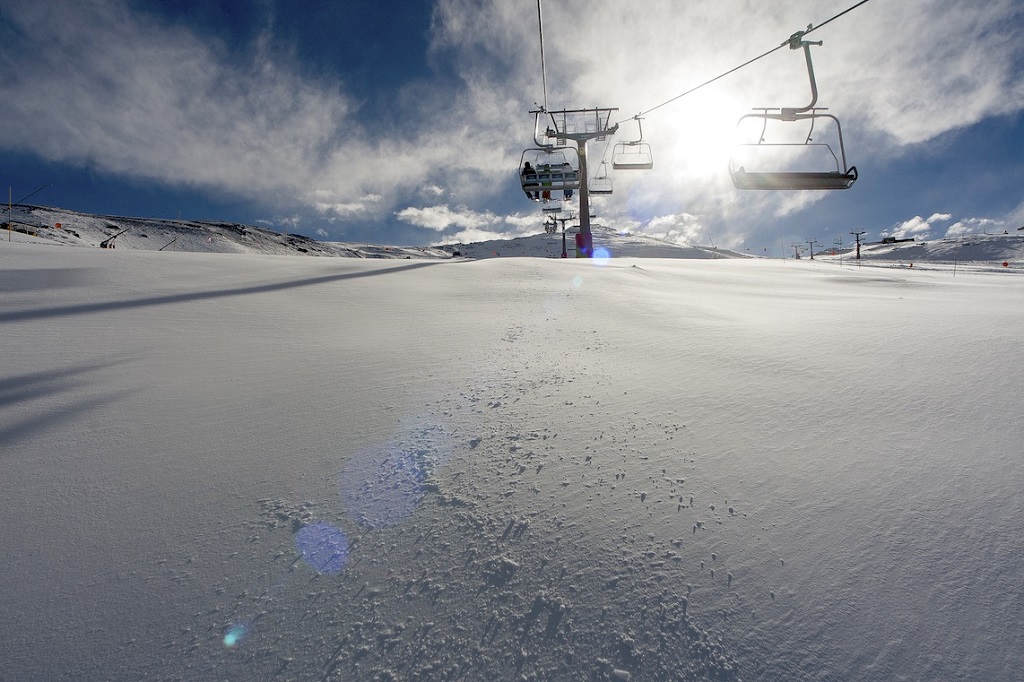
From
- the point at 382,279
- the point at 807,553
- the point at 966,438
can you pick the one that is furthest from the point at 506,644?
the point at 382,279

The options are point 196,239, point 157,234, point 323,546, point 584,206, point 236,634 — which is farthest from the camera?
point 157,234

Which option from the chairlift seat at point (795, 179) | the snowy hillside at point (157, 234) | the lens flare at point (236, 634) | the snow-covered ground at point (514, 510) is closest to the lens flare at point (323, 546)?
the snow-covered ground at point (514, 510)

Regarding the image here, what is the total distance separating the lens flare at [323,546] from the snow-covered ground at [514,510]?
12mm

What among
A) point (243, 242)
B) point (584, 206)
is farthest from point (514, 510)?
point (243, 242)

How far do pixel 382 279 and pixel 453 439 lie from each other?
17.9ft

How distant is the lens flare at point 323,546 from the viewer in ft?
4.65

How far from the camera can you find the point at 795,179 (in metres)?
7.42

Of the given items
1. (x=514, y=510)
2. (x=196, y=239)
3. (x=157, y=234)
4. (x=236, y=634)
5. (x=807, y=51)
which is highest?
(x=157, y=234)

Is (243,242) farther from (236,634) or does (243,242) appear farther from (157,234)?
(236,634)

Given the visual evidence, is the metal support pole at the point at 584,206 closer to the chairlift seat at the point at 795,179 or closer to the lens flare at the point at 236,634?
the chairlift seat at the point at 795,179

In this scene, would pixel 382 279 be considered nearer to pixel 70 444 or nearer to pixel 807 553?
pixel 70 444

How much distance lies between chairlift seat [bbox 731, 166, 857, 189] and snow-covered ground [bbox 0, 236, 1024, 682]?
15.5 feet

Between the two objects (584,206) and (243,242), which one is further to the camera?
(243,242)

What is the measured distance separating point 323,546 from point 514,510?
0.67 m
